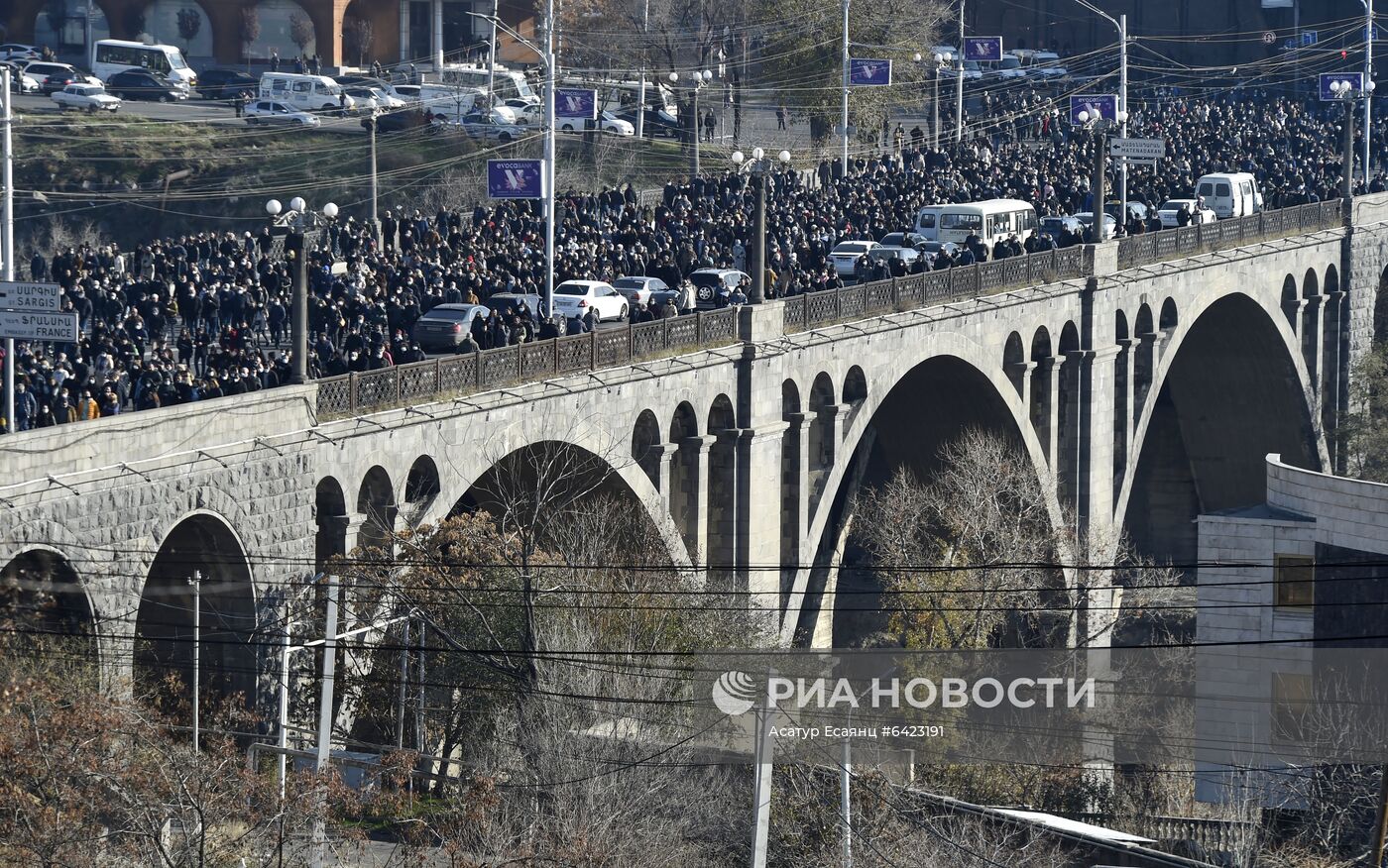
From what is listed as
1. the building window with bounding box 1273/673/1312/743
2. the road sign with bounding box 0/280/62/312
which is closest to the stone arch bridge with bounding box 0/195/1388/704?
the road sign with bounding box 0/280/62/312

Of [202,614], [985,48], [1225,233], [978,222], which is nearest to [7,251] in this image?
[202,614]

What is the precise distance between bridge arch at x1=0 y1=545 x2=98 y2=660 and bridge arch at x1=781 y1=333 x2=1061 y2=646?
2115cm

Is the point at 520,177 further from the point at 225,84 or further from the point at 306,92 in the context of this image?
the point at 225,84

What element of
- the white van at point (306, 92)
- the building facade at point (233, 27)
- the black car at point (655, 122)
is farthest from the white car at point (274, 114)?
the black car at point (655, 122)

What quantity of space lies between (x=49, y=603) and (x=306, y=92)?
175 feet

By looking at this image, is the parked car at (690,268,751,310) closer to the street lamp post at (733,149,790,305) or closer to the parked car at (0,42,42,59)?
the street lamp post at (733,149,790,305)

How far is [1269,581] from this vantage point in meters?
39.6

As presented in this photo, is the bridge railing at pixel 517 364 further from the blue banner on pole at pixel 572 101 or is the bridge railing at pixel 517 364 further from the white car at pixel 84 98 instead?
the white car at pixel 84 98

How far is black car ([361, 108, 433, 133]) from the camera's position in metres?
80.0

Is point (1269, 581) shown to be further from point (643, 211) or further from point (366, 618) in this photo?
point (643, 211)

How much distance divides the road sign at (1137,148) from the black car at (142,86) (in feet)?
122

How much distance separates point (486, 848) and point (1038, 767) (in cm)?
1542

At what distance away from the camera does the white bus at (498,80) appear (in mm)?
86438

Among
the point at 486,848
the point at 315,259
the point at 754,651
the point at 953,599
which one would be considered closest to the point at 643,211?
the point at 315,259
